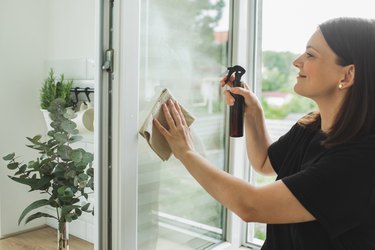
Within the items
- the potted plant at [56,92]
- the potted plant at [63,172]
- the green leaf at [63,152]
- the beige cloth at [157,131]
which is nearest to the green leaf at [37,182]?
the potted plant at [63,172]

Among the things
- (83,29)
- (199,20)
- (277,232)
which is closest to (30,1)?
(83,29)

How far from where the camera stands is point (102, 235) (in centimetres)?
91

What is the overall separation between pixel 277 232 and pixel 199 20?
778 millimetres

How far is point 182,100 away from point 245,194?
1.63 feet

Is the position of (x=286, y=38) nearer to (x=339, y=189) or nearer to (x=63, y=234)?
(x=339, y=189)

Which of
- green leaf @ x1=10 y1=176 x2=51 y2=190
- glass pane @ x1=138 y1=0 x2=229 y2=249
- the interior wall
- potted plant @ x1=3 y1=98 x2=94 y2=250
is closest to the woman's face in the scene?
glass pane @ x1=138 y1=0 x2=229 y2=249

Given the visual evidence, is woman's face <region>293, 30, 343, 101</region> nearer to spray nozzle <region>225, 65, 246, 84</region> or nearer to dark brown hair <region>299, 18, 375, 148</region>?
dark brown hair <region>299, 18, 375, 148</region>

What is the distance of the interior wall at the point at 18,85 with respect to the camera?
192 centimetres

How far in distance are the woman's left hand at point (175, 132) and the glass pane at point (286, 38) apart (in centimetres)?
55

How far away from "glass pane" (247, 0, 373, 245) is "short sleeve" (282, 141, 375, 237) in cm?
62

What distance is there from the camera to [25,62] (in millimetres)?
1988

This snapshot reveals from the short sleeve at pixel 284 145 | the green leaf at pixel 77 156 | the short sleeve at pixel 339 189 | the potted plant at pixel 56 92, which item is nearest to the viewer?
the short sleeve at pixel 339 189

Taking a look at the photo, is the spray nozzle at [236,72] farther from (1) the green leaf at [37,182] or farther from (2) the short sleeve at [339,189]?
(1) the green leaf at [37,182]

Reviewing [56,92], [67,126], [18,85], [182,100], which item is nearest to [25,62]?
[18,85]
